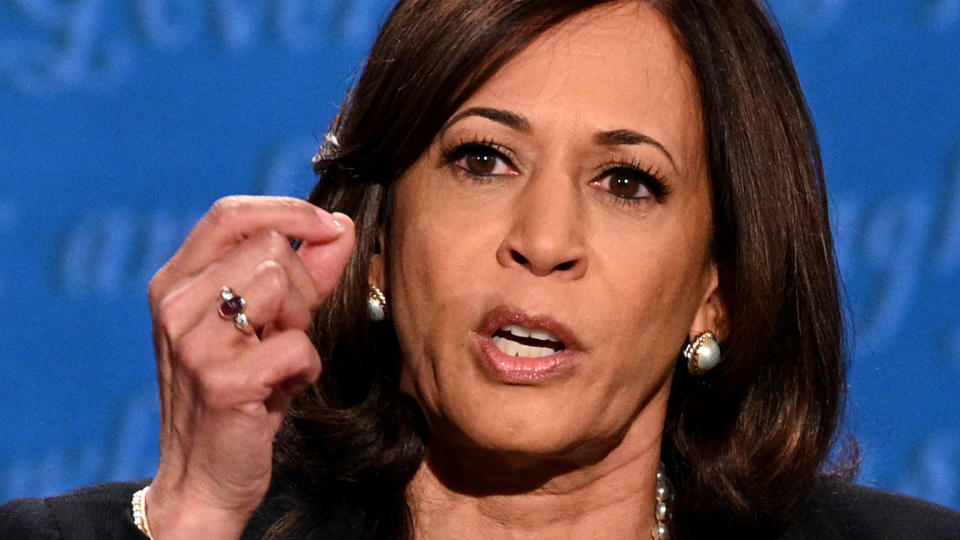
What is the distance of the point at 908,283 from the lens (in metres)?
3.12

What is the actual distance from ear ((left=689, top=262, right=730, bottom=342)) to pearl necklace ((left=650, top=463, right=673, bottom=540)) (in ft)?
0.73

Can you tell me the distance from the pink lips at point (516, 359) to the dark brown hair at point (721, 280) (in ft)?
0.92

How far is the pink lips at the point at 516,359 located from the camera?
203 cm

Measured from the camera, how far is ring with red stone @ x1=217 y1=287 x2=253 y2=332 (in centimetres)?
172

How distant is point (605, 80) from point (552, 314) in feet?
1.02

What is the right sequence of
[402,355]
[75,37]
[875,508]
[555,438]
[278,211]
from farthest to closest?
1. [75,37]
2. [875,508]
3. [402,355]
4. [555,438]
5. [278,211]

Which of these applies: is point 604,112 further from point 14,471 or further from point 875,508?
point 14,471

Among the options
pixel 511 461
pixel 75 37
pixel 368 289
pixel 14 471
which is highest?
pixel 75 37

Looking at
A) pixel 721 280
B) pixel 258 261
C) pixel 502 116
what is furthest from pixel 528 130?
pixel 258 261

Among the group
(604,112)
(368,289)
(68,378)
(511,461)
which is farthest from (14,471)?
(604,112)

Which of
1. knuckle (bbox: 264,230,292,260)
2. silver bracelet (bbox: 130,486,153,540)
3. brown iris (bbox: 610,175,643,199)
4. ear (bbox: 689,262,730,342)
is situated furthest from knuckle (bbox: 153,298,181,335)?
ear (bbox: 689,262,730,342)

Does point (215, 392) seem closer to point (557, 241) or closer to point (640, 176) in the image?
point (557, 241)

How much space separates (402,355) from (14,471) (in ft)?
3.44

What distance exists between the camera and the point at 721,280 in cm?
229
